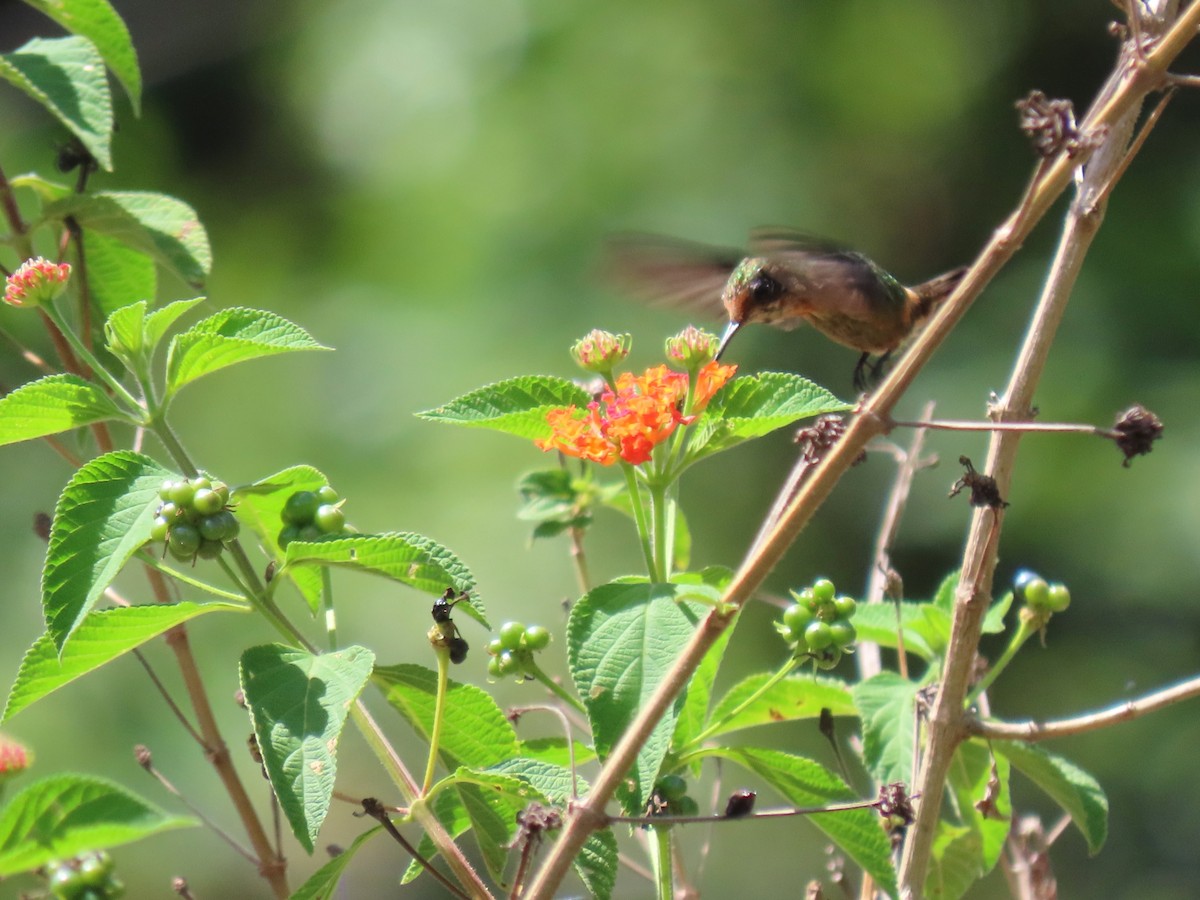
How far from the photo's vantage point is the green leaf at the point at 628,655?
36.7 inches

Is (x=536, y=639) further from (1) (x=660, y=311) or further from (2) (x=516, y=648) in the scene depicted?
(1) (x=660, y=311)

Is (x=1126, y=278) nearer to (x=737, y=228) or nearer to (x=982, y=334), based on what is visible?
(x=982, y=334)

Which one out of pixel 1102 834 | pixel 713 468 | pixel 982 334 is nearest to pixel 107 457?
pixel 1102 834

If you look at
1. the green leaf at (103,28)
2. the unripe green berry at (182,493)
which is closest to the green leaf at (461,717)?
the unripe green berry at (182,493)

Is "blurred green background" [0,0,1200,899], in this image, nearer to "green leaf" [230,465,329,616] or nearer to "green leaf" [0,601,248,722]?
"green leaf" [230,465,329,616]

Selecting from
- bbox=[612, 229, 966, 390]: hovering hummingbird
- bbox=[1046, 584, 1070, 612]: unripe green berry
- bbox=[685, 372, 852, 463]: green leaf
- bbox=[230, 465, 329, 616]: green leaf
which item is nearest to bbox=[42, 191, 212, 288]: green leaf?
bbox=[230, 465, 329, 616]: green leaf

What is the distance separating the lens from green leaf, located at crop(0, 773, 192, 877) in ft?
3.51

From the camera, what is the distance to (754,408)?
116cm

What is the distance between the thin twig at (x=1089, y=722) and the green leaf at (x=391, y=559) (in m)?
0.46

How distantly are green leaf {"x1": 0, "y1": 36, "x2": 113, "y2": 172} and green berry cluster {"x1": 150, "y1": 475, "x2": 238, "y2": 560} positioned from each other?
51 centimetres

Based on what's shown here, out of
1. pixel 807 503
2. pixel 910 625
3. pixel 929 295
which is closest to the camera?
pixel 807 503

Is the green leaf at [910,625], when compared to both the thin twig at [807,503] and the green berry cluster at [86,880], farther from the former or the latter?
the green berry cluster at [86,880]

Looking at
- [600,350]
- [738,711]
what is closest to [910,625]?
[738,711]

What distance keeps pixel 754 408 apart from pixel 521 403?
0.71 feet
